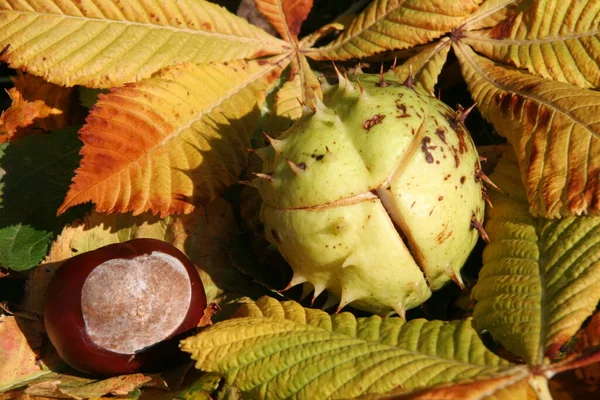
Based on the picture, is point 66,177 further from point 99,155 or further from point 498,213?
point 498,213

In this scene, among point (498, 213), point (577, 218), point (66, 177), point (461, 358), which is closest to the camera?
point (461, 358)

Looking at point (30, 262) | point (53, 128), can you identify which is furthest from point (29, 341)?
point (53, 128)

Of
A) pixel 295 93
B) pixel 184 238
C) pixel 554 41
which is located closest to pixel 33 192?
pixel 184 238

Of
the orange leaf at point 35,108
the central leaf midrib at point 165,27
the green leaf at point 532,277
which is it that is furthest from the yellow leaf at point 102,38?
the green leaf at point 532,277

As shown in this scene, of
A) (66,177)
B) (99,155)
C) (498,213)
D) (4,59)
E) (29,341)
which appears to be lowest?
(29,341)

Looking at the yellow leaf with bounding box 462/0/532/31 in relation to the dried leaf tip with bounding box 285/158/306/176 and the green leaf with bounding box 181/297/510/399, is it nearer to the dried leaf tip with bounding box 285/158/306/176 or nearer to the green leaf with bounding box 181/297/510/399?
the dried leaf tip with bounding box 285/158/306/176

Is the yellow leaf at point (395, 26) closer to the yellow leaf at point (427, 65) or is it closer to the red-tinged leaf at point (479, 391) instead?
the yellow leaf at point (427, 65)

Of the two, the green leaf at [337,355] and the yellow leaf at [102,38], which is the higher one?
the yellow leaf at [102,38]
